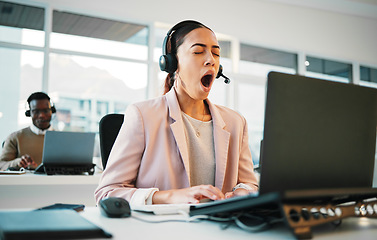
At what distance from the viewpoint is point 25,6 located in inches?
197

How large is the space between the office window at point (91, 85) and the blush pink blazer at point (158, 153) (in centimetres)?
405

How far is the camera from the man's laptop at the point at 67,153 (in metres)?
2.53

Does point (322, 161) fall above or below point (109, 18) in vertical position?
Result: below

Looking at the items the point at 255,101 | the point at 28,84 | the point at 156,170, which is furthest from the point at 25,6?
the point at 156,170

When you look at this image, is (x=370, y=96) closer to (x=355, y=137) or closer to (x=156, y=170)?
(x=355, y=137)

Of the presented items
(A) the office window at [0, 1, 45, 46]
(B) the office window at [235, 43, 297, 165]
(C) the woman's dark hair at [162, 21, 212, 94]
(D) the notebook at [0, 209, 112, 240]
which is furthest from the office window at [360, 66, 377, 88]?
(D) the notebook at [0, 209, 112, 240]

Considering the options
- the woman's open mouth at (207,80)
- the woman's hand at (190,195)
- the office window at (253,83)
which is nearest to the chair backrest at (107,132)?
the woman's open mouth at (207,80)

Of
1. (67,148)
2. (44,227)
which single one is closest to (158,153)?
(44,227)

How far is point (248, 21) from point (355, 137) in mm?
5812

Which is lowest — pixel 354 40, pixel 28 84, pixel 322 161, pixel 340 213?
pixel 340 213

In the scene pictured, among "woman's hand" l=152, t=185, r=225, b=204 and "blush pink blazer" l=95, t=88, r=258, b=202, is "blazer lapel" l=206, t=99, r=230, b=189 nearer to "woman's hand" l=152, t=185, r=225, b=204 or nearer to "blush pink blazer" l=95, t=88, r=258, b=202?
"blush pink blazer" l=95, t=88, r=258, b=202

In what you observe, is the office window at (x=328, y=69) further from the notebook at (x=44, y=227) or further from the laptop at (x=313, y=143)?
the notebook at (x=44, y=227)

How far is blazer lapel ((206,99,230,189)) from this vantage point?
4.68 ft

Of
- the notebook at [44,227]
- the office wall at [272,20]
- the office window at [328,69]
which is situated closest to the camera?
the notebook at [44,227]
